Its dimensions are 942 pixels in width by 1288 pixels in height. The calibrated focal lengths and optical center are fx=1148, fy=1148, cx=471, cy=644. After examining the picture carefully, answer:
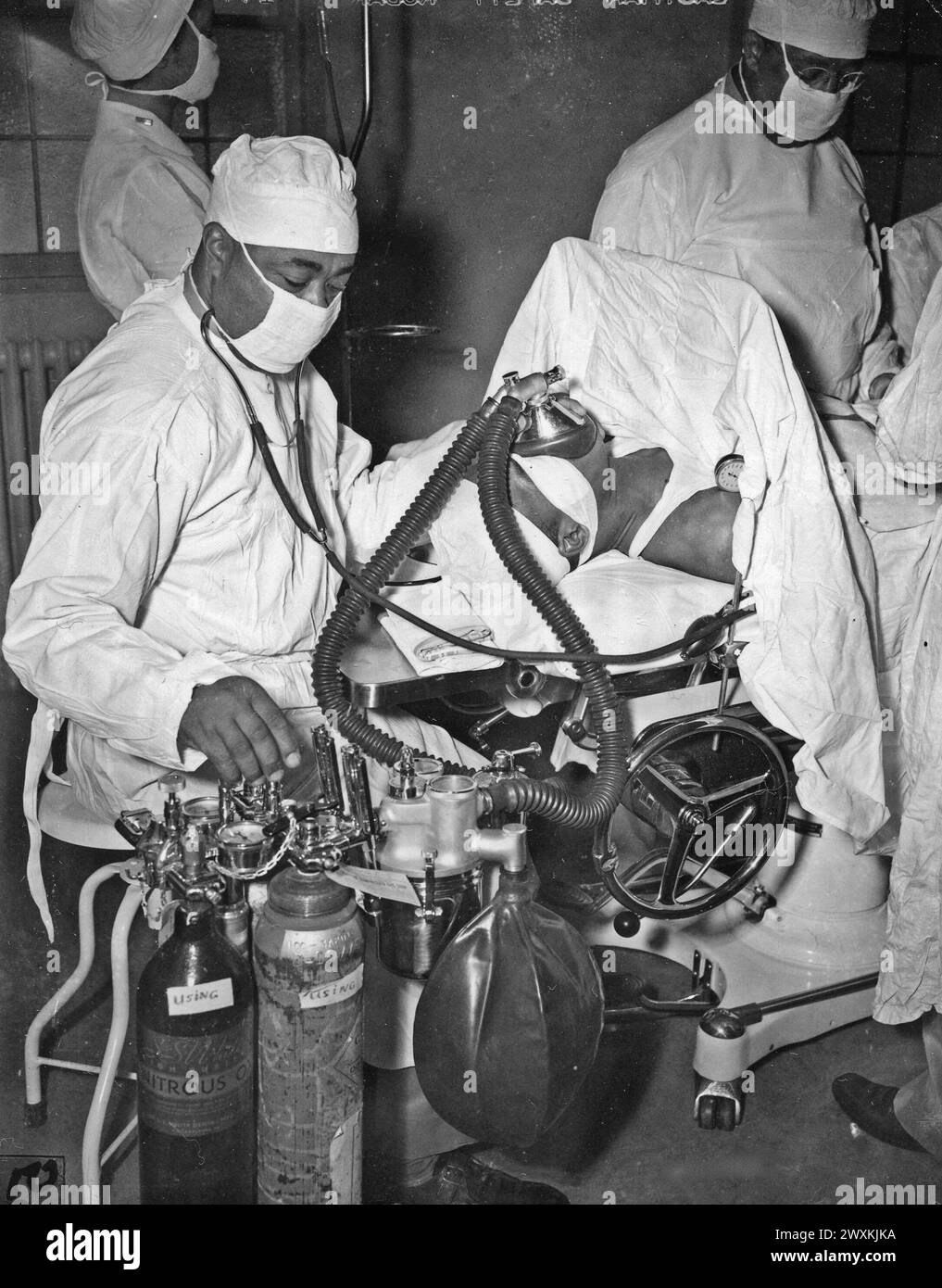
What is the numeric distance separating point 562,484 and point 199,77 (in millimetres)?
1531

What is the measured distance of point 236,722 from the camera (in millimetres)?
1513

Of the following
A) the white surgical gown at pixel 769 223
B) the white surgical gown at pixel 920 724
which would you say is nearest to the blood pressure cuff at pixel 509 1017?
the white surgical gown at pixel 920 724

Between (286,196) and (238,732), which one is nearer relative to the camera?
(238,732)

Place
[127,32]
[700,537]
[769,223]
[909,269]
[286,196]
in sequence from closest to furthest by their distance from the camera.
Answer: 1. [286,196]
2. [700,537]
3. [127,32]
4. [769,223]
5. [909,269]

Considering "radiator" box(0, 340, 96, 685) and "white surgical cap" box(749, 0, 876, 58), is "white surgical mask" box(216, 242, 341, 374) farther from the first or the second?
"radiator" box(0, 340, 96, 685)

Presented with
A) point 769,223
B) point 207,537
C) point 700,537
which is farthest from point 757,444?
point 769,223

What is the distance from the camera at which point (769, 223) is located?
2609mm

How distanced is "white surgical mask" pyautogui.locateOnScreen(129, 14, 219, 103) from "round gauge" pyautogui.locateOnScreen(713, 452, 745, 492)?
1.61 m

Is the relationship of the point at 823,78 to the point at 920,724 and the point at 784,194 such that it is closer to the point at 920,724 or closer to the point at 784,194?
the point at 784,194

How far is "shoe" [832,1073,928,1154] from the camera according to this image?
6.79ft
